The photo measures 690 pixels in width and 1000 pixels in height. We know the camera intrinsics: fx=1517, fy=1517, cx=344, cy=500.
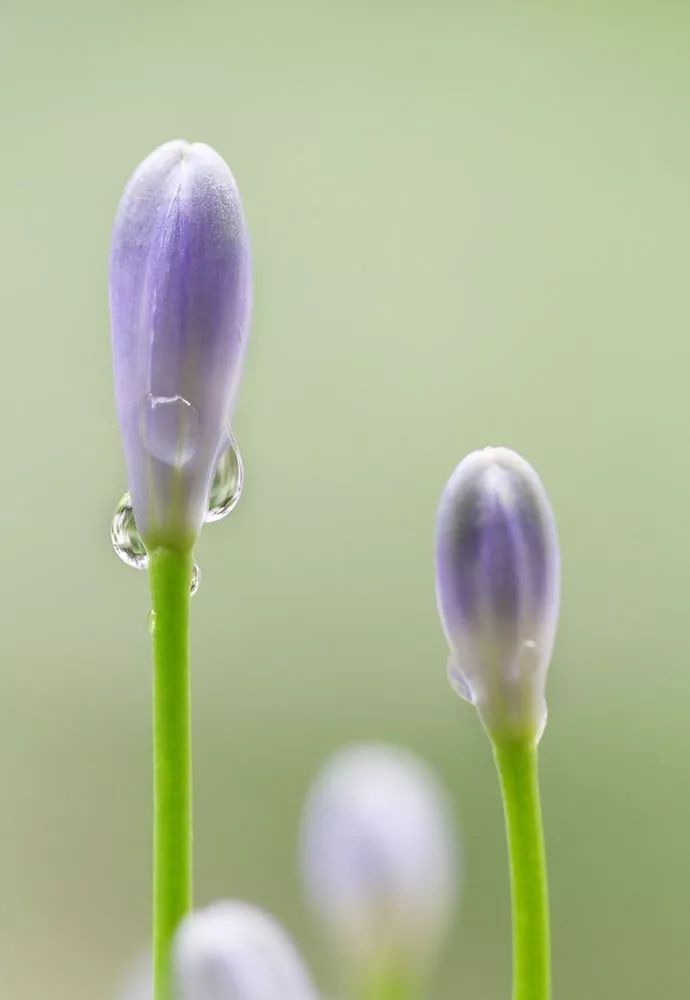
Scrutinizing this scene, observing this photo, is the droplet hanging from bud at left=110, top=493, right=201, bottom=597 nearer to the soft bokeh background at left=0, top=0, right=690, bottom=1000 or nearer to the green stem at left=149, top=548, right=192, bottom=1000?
the green stem at left=149, top=548, right=192, bottom=1000

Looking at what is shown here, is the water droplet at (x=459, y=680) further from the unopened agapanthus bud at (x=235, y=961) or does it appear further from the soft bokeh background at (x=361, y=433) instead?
the soft bokeh background at (x=361, y=433)

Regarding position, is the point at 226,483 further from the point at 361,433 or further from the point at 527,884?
the point at 361,433

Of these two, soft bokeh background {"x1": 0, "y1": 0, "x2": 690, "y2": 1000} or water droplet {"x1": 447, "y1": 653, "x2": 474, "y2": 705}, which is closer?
water droplet {"x1": 447, "y1": 653, "x2": 474, "y2": 705}

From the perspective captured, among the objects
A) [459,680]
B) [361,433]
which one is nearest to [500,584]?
[459,680]

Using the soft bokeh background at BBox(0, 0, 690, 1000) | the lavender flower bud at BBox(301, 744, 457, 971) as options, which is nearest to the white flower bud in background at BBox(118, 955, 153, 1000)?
the lavender flower bud at BBox(301, 744, 457, 971)

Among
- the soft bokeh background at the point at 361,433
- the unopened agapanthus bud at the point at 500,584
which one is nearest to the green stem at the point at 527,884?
the unopened agapanthus bud at the point at 500,584

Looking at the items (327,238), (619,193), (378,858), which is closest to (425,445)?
(327,238)
